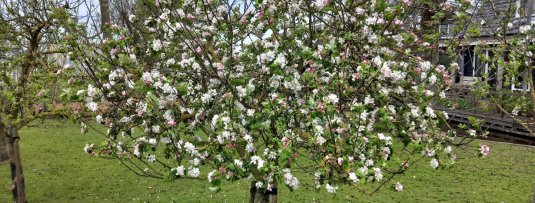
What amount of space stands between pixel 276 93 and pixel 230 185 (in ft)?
24.6

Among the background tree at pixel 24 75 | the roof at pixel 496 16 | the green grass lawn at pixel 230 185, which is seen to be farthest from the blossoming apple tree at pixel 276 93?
the green grass lawn at pixel 230 185

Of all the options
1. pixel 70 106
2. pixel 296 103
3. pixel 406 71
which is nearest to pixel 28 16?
pixel 70 106

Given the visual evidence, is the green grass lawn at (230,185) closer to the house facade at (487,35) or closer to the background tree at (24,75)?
the house facade at (487,35)

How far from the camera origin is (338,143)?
3936mm

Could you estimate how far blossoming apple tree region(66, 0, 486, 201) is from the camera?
12.7ft

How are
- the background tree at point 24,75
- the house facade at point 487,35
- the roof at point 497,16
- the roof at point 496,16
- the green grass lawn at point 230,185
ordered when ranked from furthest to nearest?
the green grass lawn at point 230,185, the background tree at point 24,75, the roof at point 497,16, the roof at point 496,16, the house facade at point 487,35

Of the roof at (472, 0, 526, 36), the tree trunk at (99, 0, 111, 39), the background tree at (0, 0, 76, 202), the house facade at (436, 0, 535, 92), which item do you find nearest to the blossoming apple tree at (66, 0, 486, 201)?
→ the house facade at (436, 0, 535, 92)

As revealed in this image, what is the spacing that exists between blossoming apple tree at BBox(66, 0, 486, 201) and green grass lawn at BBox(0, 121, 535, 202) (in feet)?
14.4

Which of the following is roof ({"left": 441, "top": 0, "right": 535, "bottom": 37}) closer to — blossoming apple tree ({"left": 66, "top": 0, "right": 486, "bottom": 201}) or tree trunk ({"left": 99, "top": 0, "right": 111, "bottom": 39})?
blossoming apple tree ({"left": 66, "top": 0, "right": 486, "bottom": 201})

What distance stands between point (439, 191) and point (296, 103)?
8.04m

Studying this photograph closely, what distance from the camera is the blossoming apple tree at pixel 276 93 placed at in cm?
386

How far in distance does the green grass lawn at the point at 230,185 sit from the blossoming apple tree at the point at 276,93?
439cm

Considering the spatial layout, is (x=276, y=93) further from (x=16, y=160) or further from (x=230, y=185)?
(x=230, y=185)

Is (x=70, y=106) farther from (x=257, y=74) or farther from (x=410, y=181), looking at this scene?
(x=410, y=181)
